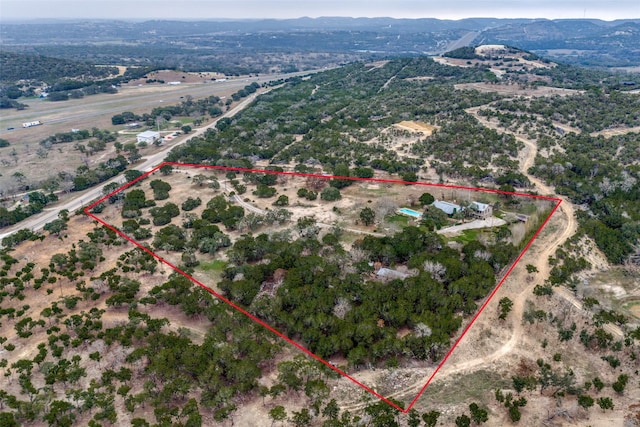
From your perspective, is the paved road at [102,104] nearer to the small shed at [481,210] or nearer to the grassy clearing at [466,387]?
the small shed at [481,210]

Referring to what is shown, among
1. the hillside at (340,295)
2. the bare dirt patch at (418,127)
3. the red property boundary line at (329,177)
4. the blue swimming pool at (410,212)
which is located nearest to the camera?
the hillside at (340,295)

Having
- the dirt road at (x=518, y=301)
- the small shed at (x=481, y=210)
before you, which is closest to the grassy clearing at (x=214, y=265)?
the dirt road at (x=518, y=301)

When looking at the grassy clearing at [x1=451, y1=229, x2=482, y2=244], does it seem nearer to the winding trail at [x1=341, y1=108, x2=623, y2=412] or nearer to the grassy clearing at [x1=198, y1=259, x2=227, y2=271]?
the winding trail at [x1=341, y1=108, x2=623, y2=412]

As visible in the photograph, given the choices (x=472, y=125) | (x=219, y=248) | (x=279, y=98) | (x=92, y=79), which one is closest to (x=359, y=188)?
(x=219, y=248)

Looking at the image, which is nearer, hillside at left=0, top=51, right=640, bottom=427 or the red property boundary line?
hillside at left=0, top=51, right=640, bottom=427

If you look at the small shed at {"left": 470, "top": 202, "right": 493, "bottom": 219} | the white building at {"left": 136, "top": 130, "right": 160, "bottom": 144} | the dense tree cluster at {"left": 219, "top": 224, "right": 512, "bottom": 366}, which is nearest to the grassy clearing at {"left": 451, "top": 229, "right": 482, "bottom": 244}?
the small shed at {"left": 470, "top": 202, "right": 493, "bottom": 219}

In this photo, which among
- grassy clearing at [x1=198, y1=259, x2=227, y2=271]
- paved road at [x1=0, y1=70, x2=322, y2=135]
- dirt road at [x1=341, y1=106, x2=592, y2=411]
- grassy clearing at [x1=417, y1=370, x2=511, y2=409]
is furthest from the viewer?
paved road at [x1=0, y1=70, x2=322, y2=135]

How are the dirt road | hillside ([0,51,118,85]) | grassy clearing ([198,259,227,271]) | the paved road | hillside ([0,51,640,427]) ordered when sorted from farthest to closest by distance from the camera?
hillside ([0,51,118,85]), the paved road, grassy clearing ([198,259,227,271]), the dirt road, hillside ([0,51,640,427])

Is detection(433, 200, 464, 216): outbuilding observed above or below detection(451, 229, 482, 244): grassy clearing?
above

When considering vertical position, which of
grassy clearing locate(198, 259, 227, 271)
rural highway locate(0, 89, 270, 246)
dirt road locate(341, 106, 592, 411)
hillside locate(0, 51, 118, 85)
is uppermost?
hillside locate(0, 51, 118, 85)
